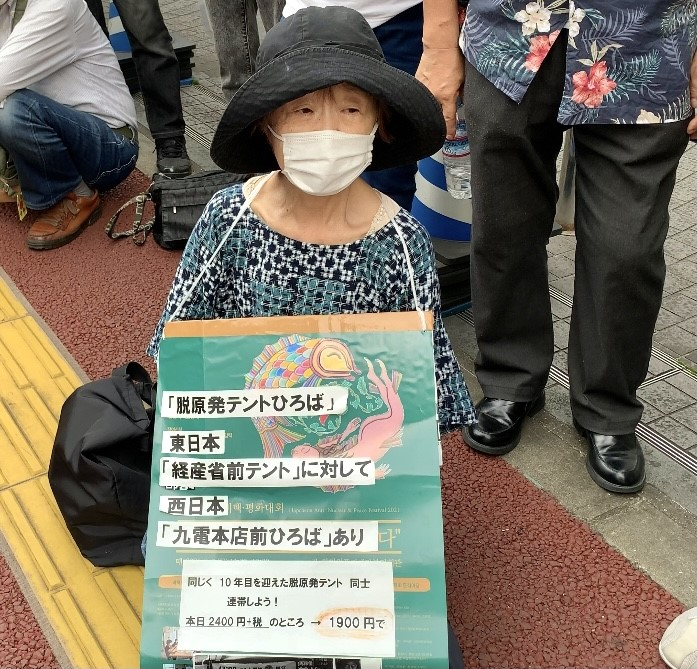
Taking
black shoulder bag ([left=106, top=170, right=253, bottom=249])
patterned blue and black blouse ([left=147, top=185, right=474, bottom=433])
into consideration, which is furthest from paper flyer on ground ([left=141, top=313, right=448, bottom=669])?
black shoulder bag ([left=106, top=170, right=253, bottom=249])

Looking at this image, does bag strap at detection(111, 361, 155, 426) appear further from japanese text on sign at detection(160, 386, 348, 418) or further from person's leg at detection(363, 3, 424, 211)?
person's leg at detection(363, 3, 424, 211)

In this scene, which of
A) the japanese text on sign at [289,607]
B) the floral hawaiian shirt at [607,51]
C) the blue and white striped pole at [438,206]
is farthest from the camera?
the blue and white striped pole at [438,206]

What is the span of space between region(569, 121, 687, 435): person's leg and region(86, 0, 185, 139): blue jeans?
281 cm

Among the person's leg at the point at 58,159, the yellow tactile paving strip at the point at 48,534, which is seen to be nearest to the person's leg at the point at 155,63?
the person's leg at the point at 58,159

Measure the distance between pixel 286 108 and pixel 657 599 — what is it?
1645 millimetres

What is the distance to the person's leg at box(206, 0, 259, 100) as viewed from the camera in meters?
4.12

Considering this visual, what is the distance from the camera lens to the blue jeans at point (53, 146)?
13.1 feet

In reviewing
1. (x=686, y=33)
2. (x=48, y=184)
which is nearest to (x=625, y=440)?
(x=686, y=33)

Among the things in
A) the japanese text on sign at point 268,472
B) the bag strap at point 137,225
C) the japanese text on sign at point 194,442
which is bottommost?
the bag strap at point 137,225

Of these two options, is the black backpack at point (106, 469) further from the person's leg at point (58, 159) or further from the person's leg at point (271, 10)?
the person's leg at point (271, 10)

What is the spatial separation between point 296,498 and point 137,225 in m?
2.85

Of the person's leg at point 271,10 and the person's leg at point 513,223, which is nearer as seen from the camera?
the person's leg at point 513,223

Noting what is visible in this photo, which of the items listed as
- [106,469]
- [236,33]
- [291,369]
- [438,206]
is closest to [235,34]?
[236,33]

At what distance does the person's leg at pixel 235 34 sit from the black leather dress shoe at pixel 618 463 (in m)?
2.48
